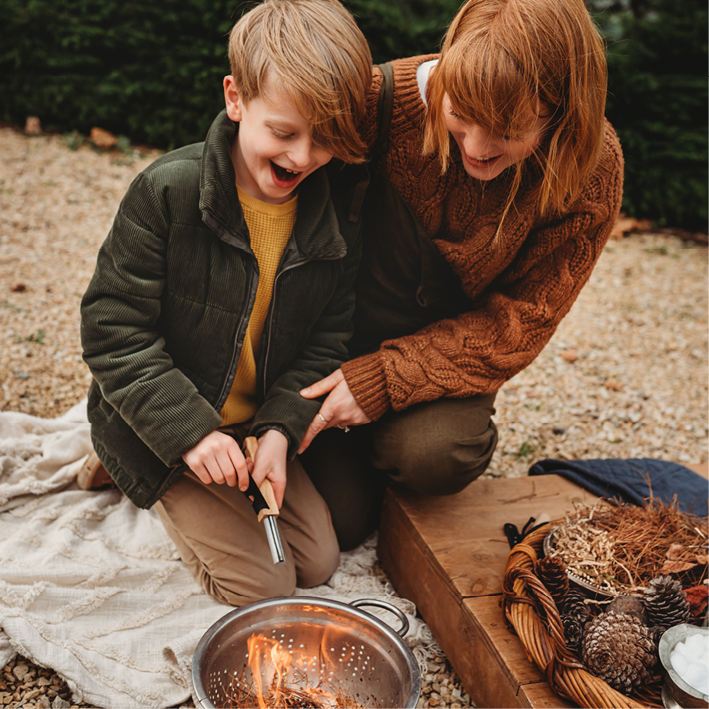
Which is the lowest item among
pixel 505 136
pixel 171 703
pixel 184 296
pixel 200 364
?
pixel 171 703

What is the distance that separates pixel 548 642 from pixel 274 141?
1.13 m

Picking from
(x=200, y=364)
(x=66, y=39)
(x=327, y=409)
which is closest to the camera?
(x=200, y=364)

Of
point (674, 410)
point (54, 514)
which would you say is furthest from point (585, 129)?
point (674, 410)

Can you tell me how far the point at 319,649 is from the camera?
4.47 ft

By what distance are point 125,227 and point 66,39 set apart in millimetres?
3954

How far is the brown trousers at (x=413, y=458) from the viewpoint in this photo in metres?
1.69

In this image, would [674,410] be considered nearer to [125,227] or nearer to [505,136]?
[505,136]

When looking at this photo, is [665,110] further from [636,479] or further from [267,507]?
[267,507]

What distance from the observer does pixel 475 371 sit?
1723 millimetres

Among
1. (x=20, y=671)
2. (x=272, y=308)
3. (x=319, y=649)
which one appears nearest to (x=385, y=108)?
(x=272, y=308)

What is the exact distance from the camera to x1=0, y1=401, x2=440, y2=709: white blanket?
4.84 ft

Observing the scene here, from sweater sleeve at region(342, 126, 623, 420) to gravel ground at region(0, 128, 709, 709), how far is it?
2.21ft

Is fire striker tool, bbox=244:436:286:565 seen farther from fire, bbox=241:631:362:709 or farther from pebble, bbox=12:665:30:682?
pebble, bbox=12:665:30:682

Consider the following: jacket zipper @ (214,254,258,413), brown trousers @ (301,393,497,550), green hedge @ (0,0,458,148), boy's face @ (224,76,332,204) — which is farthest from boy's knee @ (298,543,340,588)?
green hedge @ (0,0,458,148)
